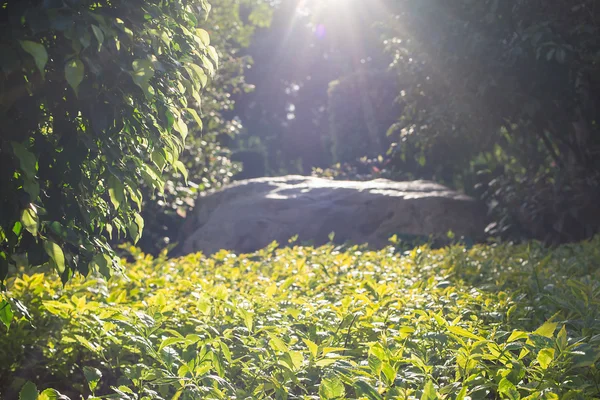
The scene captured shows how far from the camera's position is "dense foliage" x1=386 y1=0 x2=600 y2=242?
244 inches

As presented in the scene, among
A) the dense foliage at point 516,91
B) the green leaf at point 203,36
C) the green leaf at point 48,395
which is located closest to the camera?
the green leaf at point 48,395

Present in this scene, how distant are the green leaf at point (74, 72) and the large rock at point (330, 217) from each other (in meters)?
7.27

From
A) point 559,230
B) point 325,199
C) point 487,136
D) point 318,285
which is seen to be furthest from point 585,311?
point 325,199

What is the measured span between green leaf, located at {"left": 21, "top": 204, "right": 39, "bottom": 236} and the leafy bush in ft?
1.56

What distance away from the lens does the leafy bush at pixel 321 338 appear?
6.82ft

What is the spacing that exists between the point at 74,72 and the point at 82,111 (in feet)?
1.18

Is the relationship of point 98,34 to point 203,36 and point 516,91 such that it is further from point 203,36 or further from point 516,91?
point 516,91

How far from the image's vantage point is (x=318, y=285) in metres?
4.01

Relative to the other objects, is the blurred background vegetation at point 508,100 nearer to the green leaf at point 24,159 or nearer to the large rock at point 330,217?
the large rock at point 330,217

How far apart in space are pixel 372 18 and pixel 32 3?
29.6 feet

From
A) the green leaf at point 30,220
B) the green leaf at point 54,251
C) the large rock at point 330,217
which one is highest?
the green leaf at point 30,220

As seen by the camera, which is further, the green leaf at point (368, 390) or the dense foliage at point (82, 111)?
the dense foliage at point (82, 111)

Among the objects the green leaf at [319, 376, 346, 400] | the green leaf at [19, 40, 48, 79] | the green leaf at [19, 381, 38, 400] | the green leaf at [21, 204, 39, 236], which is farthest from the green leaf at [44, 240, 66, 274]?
the green leaf at [319, 376, 346, 400]

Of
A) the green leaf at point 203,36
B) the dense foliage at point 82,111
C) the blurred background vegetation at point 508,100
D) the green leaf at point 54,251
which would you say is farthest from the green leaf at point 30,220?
the blurred background vegetation at point 508,100
